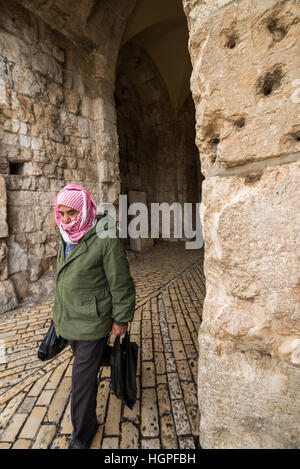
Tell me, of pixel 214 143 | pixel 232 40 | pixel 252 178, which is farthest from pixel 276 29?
pixel 252 178

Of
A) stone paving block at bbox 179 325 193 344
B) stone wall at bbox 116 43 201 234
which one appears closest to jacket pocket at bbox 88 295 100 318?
stone paving block at bbox 179 325 193 344

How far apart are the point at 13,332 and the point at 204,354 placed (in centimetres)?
264

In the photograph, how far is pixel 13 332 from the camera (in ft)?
9.44

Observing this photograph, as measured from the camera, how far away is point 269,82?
0.93 metres

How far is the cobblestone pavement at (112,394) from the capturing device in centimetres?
148

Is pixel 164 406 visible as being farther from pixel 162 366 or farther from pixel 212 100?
pixel 212 100

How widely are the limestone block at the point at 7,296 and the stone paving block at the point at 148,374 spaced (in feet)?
8.03

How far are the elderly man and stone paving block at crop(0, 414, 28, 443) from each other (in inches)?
18.2

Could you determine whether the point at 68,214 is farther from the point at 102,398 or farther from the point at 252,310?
the point at 102,398

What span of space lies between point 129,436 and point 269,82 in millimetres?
2016

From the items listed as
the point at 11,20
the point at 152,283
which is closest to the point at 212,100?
the point at 152,283

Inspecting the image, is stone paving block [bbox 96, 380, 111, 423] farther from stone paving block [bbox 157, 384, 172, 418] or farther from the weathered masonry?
the weathered masonry

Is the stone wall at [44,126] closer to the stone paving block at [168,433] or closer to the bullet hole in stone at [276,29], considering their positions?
the stone paving block at [168,433]

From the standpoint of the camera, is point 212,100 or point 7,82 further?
point 7,82
